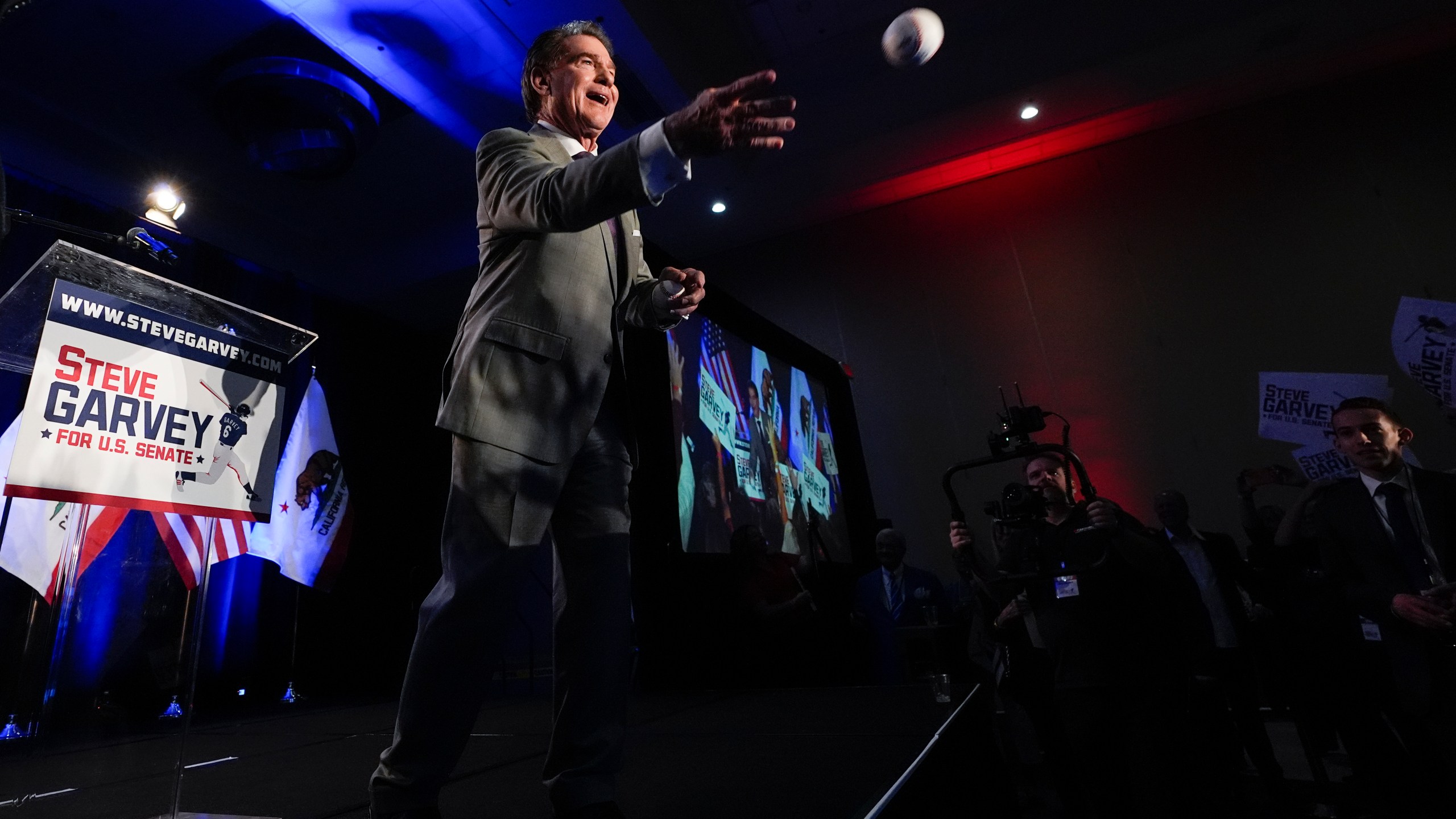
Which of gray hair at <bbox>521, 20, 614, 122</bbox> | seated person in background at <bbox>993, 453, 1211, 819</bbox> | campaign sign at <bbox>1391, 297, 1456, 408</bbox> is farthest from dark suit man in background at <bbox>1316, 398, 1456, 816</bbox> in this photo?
campaign sign at <bbox>1391, 297, 1456, 408</bbox>

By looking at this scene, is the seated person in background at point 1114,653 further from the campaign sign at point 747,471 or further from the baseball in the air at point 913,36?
the baseball in the air at point 913,36

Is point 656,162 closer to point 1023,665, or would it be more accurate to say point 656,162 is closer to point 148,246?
→ point 148,246

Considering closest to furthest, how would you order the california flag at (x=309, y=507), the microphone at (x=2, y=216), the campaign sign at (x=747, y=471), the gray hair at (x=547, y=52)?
the microphone at (x=2, y=216)
the gray hair at (x=547, y=52)
the campaign sign at (x=747, y=471)
the california flag at (x=309, y=507)

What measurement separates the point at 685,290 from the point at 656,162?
348 mm

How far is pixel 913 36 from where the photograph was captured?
4.11 m

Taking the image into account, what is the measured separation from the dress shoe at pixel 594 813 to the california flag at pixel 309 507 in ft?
17.3

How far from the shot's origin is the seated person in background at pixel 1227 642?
333 cm

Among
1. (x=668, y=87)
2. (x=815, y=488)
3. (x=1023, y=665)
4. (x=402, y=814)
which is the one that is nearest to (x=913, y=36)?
(x=668, y=87)

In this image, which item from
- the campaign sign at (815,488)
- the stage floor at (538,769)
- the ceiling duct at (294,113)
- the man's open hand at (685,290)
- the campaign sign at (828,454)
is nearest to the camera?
the stage floor at (538,769)

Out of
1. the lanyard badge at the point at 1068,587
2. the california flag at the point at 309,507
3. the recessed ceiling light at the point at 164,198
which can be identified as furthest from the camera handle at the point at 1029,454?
the california flag at the point at 309,507

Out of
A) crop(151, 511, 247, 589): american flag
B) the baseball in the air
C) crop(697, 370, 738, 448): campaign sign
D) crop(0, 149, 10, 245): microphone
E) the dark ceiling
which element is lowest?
crop(151, 511, 247, 589): american flag

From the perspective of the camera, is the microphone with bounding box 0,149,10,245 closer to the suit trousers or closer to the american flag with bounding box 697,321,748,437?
the suit trousers

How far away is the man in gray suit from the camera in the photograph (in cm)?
92

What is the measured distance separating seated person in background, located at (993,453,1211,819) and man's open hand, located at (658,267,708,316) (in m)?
1.70
